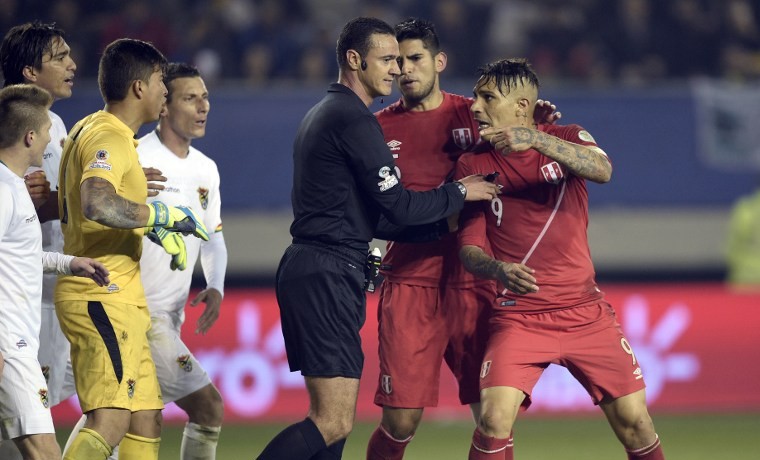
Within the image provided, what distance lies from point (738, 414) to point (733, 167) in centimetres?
308

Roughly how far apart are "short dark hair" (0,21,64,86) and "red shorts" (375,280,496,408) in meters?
2.36

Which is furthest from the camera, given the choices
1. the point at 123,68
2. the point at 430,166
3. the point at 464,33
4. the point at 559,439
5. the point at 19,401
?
the point at 464,33

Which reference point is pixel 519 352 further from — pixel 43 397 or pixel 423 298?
pixel 43 397

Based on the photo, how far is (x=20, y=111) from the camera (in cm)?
551

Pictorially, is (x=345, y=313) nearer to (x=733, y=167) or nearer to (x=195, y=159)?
(x=195, y=159)

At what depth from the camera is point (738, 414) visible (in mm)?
10836

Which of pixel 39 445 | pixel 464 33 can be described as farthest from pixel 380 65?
pixel 464 33

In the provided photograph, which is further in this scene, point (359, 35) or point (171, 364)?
point (171, 364)

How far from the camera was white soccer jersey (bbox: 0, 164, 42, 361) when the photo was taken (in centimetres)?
533

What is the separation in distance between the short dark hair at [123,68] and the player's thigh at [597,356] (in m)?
2.48

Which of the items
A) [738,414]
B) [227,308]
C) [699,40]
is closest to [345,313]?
[227,308]

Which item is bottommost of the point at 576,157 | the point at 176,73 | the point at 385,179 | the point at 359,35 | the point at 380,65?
the point at 385,179

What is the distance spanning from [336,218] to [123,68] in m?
1.31

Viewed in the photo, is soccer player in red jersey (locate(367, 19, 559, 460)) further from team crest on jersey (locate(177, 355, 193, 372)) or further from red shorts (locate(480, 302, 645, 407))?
team crest on jersey (locate(177, 355, 193, 372))
